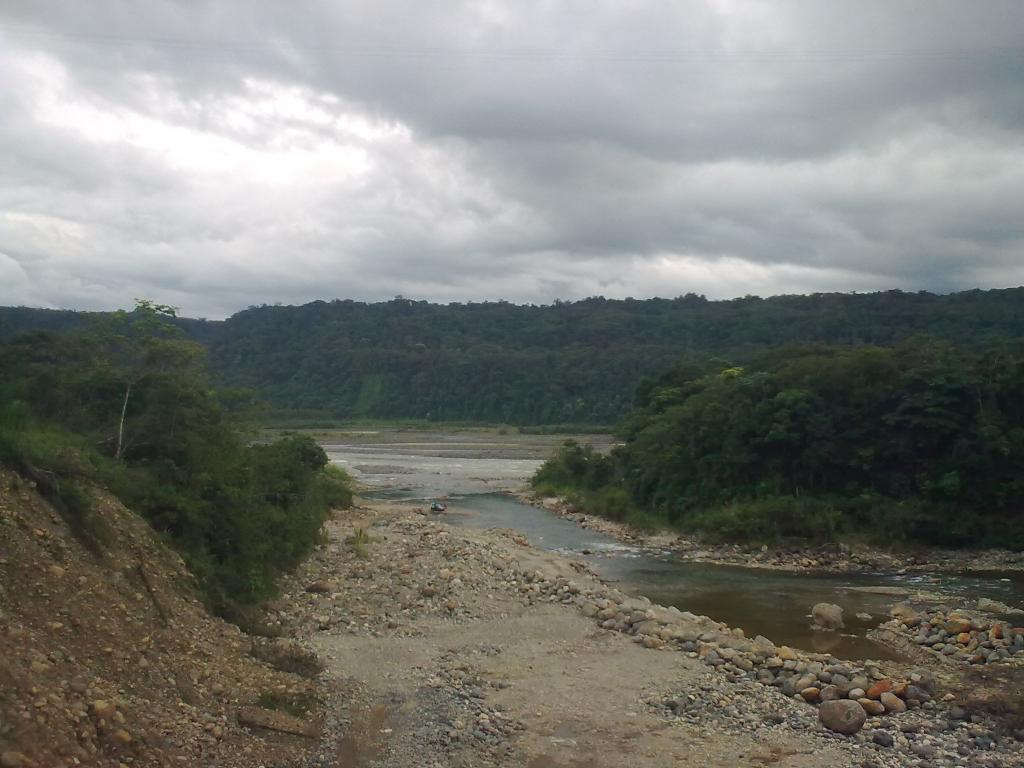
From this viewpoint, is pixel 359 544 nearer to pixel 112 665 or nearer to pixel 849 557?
pixel 112 665

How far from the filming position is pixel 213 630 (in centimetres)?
1336

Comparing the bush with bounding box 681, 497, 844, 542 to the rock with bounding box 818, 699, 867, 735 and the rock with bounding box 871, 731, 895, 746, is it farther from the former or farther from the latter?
the rock with bounding box 871, 731, 895, 746

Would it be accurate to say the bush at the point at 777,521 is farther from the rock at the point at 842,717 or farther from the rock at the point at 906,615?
the rock at the point at 842,717

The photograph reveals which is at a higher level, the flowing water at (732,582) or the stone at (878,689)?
the stone at (878,689)

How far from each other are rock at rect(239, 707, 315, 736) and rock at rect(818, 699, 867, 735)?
303 inches

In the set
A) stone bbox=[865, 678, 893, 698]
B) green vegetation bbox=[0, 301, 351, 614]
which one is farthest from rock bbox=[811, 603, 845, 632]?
green vegetation bbox=[0, 301, 351, 614]

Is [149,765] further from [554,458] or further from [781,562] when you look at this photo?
[554,458]

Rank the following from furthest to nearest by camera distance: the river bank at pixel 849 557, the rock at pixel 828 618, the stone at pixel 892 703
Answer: the river bank at pixel 849 557 → the rock at pixel 828 618 → the stone at pixel 892 703

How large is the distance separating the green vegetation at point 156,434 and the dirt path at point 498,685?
1.73 metres

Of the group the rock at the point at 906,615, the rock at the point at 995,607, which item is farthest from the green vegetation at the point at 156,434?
the rock at the point at 995,607

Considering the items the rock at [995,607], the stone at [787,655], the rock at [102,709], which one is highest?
the rock at [102,709]

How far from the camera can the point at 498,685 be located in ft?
48.8

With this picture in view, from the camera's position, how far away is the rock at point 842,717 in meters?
13.6

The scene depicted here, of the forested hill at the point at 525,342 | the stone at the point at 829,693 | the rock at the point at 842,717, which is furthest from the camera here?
the forested hill at the point at 525,342
